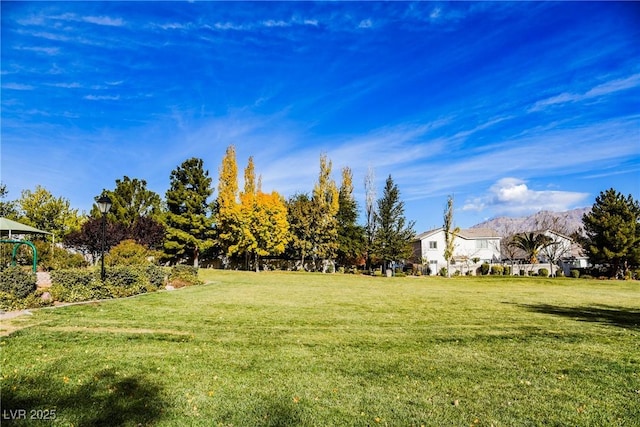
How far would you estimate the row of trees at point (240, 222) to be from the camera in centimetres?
3509

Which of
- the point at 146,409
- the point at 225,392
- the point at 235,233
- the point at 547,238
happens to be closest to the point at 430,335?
the point at 225,392

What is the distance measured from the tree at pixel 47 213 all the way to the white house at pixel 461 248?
126 ft

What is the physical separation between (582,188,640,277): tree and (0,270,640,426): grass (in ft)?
96.1

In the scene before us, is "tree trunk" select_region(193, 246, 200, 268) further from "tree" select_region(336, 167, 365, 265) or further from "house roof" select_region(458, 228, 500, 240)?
"house roof" select_region(458, 228, 500, 240)

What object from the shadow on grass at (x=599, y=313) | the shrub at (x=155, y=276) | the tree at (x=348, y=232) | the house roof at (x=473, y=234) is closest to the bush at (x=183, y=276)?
the shrub at (x=155, y=276)

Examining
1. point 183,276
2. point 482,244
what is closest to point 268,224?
point 183,276

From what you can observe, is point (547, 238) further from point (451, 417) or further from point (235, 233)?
point (451, 417)

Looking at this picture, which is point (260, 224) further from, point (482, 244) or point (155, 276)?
point (482, 244)

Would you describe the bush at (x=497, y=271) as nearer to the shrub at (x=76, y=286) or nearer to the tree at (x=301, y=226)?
the tree at (x=301, y=226)

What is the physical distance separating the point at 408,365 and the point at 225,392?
2.69 metres

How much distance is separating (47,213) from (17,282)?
1411 inches

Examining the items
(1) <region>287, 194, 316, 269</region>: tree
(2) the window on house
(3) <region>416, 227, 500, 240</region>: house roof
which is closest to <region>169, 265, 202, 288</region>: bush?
(1) <region>287, 194, 316, 269</region>: tree

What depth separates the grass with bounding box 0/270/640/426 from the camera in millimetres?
3850

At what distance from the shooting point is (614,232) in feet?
106
